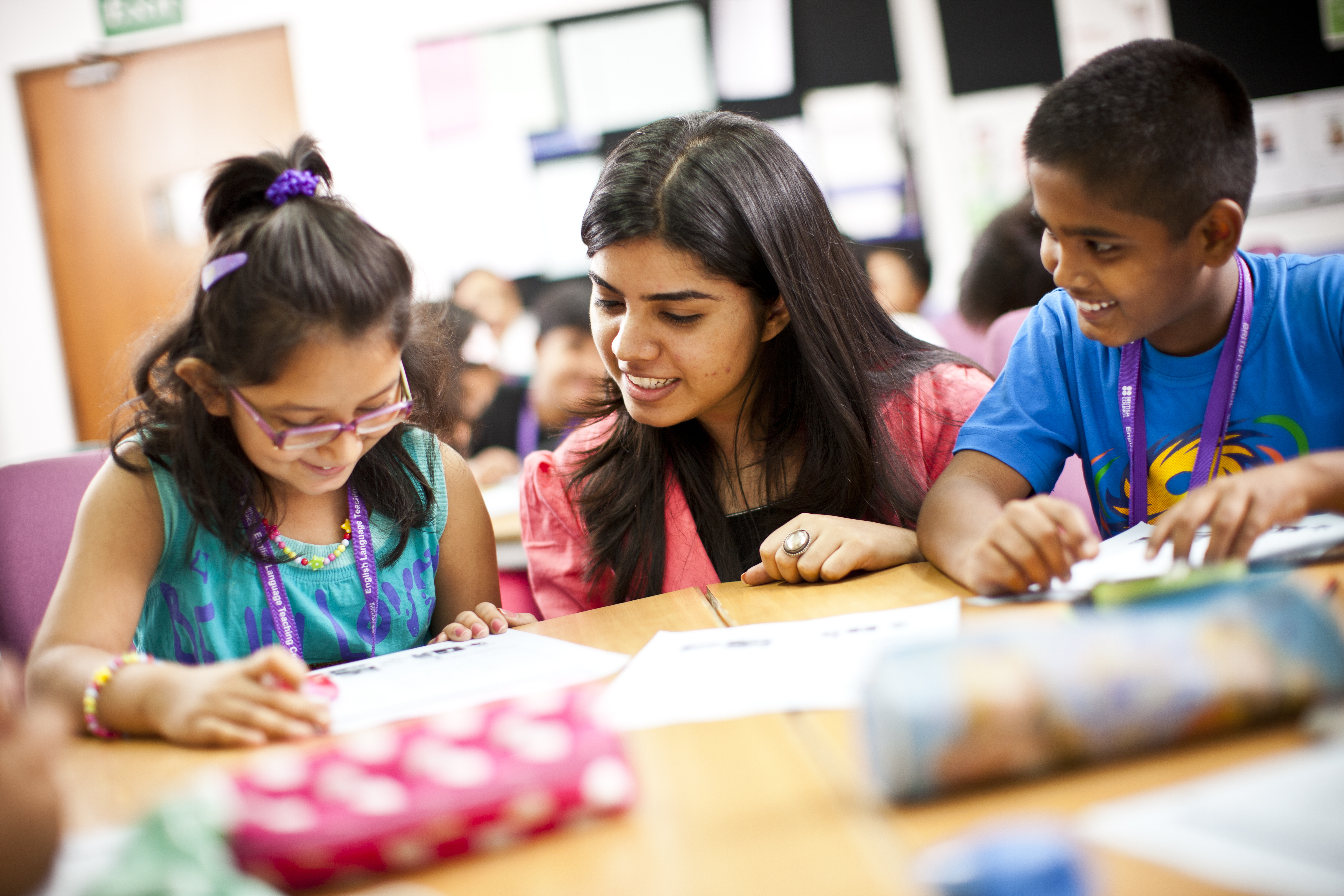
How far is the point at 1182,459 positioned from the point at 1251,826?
818 mm

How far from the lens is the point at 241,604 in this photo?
4.16 feet

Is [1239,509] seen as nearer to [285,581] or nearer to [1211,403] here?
[1211,403]

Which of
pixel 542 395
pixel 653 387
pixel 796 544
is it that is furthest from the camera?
pixel 542 395

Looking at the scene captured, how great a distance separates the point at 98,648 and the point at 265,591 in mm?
248

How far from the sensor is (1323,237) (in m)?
4.12

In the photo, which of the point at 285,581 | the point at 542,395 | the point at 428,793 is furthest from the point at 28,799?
the point at 542,395

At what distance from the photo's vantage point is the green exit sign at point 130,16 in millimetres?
4301

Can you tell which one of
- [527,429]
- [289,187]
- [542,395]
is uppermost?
[289,187]

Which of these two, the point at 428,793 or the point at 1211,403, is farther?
the point at 1211,403

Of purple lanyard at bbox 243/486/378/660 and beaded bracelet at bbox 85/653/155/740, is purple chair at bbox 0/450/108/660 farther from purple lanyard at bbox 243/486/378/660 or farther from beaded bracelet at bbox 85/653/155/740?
beaded bracelet at bbox 85/653/155/740

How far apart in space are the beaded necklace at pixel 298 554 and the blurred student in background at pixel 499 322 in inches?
115

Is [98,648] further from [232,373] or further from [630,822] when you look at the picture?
[630,822]

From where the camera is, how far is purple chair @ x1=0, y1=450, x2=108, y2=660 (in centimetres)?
136

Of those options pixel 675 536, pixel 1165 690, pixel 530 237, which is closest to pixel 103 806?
pixel 1165 690
